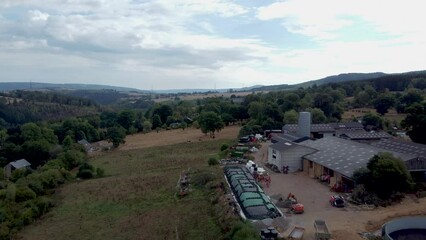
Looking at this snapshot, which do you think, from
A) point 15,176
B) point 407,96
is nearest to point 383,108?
point 407,96

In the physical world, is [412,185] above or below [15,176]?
above

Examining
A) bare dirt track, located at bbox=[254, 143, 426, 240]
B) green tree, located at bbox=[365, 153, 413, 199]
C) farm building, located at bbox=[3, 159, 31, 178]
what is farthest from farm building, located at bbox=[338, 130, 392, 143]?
farm building, located at bbox=[3, 159, 31, 178]

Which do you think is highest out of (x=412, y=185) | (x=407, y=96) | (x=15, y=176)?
(x=407, y=96)

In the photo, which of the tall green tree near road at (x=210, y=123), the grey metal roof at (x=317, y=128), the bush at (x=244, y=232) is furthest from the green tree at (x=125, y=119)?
the bush at (x=244, y=232)

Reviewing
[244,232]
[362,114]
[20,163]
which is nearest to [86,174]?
[20,163]

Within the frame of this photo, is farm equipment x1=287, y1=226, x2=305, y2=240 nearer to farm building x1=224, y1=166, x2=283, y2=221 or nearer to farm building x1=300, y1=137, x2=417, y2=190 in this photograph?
farm building x1=224, y1=166, x2=283, y2=221

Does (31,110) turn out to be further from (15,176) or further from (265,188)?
(265,188)

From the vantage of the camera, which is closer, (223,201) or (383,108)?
(223,201)
